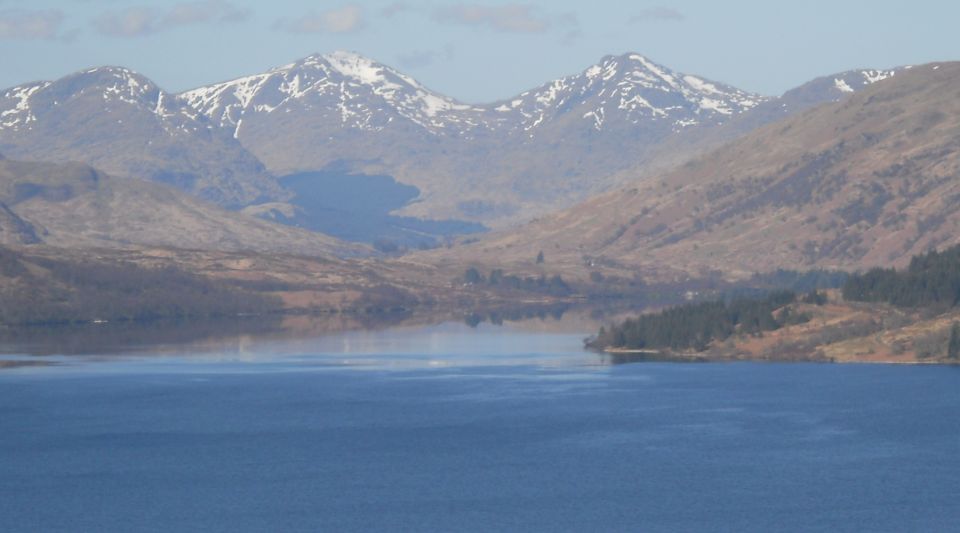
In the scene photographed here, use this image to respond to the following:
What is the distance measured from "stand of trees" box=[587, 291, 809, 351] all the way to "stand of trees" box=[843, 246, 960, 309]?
286 inches

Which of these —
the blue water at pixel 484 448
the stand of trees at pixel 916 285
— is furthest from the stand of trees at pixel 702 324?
the blue water at pixel 484 448

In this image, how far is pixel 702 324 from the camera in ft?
582

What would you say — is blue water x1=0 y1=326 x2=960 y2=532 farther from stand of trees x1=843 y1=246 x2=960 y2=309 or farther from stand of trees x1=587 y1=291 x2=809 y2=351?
stand of trees x1=843 y1=246 x2=960 y2=309

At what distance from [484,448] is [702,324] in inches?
2851

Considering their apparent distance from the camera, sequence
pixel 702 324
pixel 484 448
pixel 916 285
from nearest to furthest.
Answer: pixel 484 448 < pixel 916 285 < pixel 702 324

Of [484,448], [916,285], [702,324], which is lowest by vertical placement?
[484,448]

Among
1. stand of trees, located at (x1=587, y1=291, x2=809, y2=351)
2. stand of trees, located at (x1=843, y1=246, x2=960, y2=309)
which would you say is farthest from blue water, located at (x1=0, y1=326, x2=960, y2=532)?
stand of trees, located at (x1=843, y1=246, x2=960, y2=309)

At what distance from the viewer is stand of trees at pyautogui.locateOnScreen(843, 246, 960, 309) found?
168m

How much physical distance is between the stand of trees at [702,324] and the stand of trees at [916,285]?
7258 mm

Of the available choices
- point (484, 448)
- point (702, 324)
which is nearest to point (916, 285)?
point (702, 324)

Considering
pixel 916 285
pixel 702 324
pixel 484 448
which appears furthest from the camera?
pixel 702 324

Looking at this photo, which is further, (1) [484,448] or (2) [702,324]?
(2) [702,324]

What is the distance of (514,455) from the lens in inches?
4161

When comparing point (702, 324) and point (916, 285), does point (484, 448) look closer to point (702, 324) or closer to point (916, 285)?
point (702, 324)
